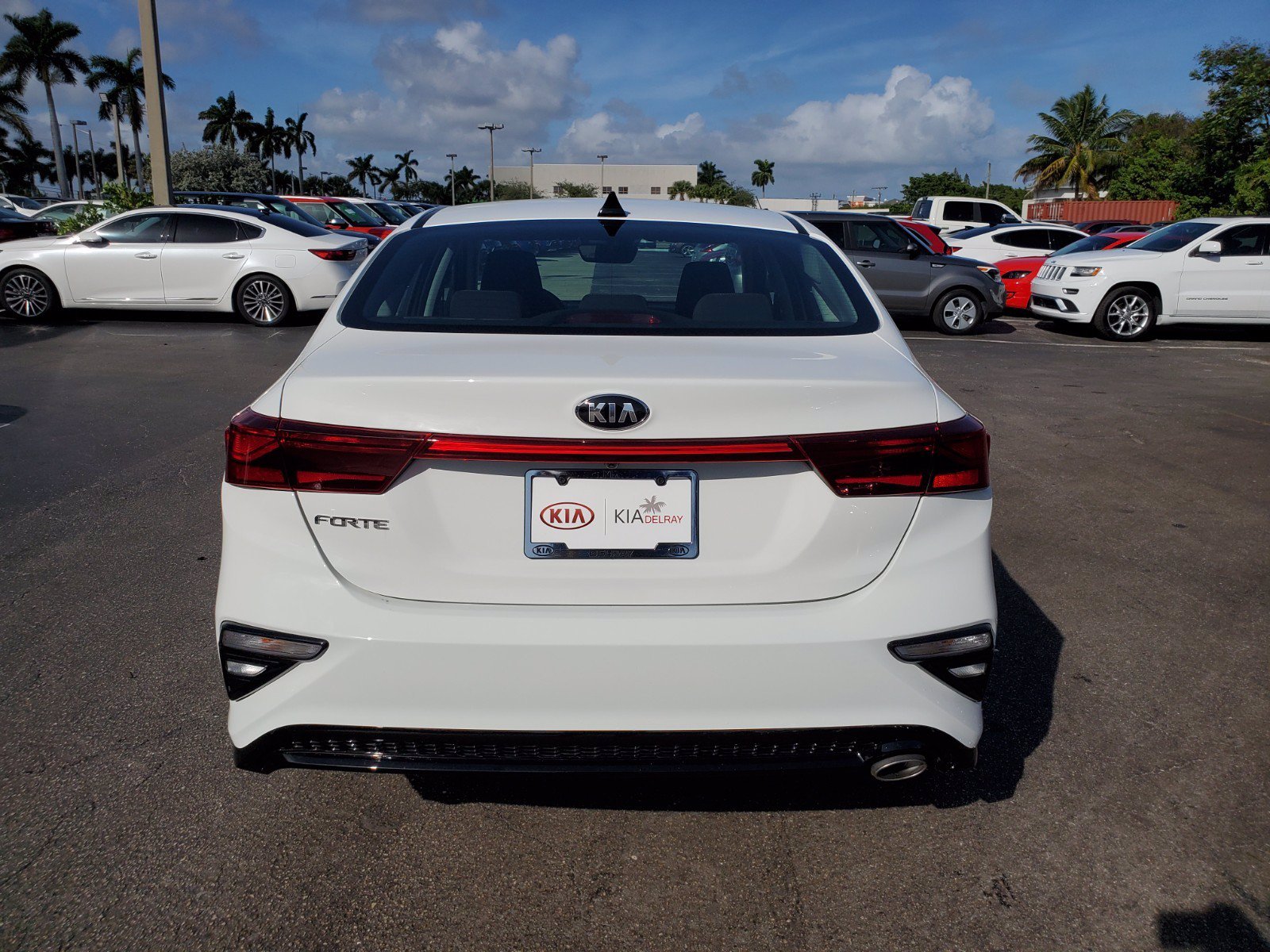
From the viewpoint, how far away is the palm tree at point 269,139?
92000 mm

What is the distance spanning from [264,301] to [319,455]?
11937 millimetres

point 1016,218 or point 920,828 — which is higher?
point 1016,218

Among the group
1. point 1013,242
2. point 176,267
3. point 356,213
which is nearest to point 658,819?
point 176,267

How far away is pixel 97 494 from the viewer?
5590 mm

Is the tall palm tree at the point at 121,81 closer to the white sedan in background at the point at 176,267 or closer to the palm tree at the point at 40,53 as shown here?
the palm tree at the point at 40,53

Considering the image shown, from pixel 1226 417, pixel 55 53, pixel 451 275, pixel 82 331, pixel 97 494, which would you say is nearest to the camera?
pixel 451 275

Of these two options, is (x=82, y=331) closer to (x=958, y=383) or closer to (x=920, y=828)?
(x=958, y=383)

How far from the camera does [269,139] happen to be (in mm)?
95125

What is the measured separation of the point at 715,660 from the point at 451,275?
71.9 inches

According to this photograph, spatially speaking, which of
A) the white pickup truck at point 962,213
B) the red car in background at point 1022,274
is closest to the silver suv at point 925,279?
the red car in background at point 1022,274

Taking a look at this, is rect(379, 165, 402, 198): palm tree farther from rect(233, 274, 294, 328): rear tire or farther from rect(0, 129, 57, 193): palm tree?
rect(233, 274, 294, 328): rear tire

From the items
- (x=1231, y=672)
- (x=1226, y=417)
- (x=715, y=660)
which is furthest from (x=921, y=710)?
(x=1226, y=417)

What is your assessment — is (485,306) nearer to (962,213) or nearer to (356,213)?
(356,213)

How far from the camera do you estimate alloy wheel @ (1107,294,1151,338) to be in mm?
13664
